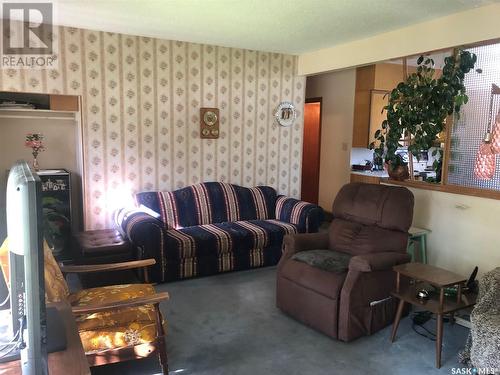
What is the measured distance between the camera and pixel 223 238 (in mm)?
4148

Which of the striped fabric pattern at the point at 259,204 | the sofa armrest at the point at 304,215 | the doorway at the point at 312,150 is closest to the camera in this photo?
the sofa armrest at the point at 304,215

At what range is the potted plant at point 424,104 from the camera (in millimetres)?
3447

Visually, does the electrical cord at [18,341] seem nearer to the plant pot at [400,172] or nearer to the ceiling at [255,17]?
the ceiling at [255,17]

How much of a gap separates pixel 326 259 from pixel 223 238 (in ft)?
4.33

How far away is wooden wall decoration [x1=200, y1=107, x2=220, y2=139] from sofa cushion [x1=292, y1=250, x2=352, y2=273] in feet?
6.87

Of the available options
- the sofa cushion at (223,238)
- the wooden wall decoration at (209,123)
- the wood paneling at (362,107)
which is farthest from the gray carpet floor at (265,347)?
the wood paneling at (362,107)

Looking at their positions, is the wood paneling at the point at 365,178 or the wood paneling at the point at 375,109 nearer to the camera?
the wood paneling at the point at 365,178

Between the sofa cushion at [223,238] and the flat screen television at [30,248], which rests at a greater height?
the flat screen television at [30,248]

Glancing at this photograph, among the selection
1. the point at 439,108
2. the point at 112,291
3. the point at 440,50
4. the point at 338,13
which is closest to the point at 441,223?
A: the point at 439,108

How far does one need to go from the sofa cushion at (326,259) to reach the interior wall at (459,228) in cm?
102

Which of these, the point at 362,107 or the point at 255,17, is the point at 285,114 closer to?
the point at 362,107

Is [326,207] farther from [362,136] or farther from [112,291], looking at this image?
[112,291]

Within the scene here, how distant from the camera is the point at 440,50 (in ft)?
11.8

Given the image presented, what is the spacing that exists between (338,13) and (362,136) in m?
2.77
